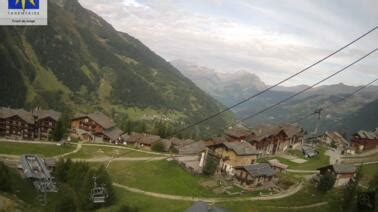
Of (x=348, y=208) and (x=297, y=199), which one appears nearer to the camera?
(x=348, y=208)

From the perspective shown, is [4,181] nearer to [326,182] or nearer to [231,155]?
[231,155]

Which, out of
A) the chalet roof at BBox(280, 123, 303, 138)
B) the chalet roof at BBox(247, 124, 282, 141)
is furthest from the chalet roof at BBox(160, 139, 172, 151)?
the chalet roof at BBox(280, 123, 303, 138)

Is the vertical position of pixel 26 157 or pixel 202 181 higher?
pixel 26 157

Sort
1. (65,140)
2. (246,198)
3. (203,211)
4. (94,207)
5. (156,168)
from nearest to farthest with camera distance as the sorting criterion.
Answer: (203,211) → (94,207) → (246,198) → (156,168) → (65,140)

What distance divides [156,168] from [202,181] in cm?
1382

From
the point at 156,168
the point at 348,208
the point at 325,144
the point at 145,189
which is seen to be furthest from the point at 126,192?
the point at 325,144

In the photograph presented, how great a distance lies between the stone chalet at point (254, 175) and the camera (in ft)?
306

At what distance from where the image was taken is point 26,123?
144 metres

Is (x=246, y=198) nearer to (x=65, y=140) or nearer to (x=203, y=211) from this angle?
(x=203, y=211)

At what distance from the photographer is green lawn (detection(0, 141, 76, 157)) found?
335 ft

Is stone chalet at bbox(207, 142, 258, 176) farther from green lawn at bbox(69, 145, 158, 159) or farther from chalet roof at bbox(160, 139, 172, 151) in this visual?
chalet roof at bbox(160, 139, 172, 151)

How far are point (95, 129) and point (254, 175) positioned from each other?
75.5m

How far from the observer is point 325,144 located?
159m

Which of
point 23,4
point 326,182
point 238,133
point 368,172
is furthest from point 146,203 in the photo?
point 368,172
